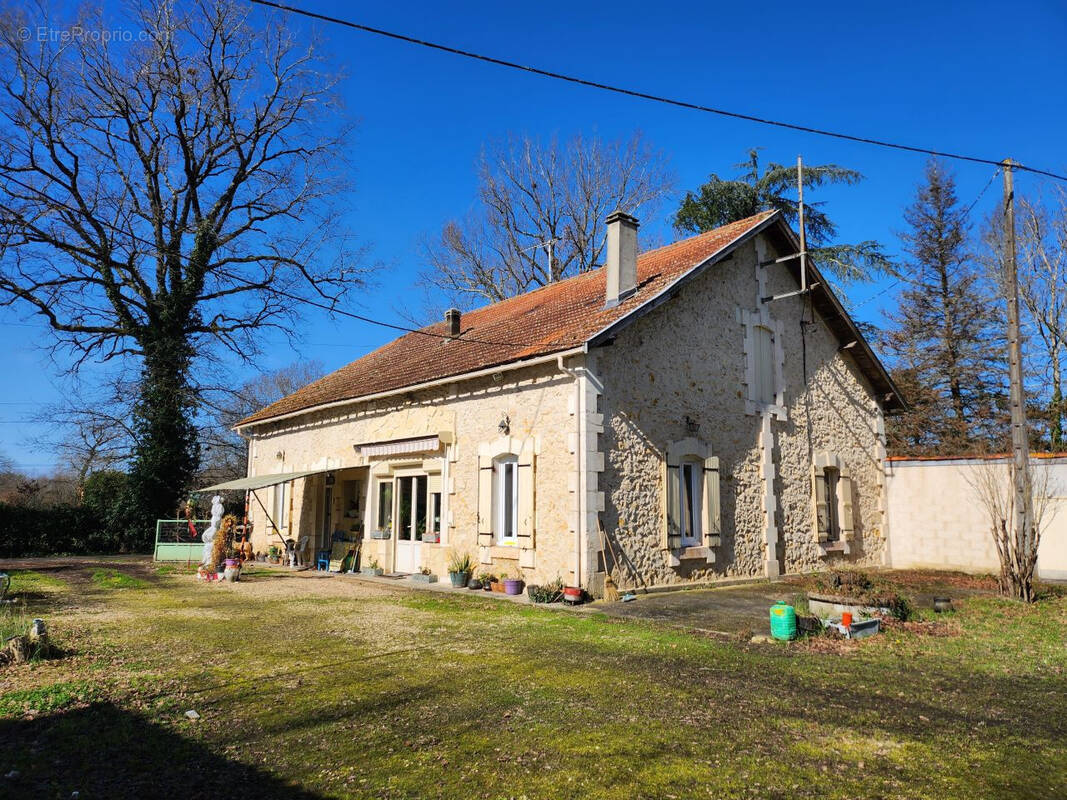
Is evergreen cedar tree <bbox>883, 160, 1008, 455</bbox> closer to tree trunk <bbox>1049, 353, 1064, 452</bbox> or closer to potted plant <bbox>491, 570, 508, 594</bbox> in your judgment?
tree trunk <bbox>1049, 353, 1064, 452</bbox>

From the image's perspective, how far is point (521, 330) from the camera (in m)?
13.6

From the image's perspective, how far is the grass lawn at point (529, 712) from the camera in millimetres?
3771

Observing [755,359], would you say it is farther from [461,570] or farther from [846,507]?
[461,570]

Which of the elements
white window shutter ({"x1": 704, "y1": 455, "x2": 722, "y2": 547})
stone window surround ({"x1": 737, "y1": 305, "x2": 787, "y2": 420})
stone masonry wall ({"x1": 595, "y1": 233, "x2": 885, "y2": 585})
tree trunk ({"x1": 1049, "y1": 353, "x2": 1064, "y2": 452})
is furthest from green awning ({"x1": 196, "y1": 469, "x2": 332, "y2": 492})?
tree trunk ({"x1": 1049, "y1": 353, "x2": 1064, "y2": 452})

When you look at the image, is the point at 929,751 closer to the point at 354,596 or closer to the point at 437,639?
the point at 437,639

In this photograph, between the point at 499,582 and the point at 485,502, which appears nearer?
the point at 499,582

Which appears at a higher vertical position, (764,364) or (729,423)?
(764,364)

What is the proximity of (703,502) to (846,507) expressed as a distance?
16.0 ft

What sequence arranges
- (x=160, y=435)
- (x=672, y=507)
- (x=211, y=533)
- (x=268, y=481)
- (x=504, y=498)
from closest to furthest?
(x=672, y=507) < (x=504, y=498) < (x=211, y=533) < (x=268, y=481) < (x=160, y=435)

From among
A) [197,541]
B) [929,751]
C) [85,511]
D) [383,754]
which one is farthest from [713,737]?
[85,511]

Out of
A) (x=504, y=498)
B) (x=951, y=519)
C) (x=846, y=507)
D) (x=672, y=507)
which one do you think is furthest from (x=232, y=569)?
(x=951, y=519)

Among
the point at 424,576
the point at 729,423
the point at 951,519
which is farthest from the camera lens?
the point at 951,519

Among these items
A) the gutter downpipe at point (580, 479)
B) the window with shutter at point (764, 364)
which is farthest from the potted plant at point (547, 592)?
the window with shutter at point (764, 364)

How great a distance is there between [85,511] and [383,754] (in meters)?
22.0
